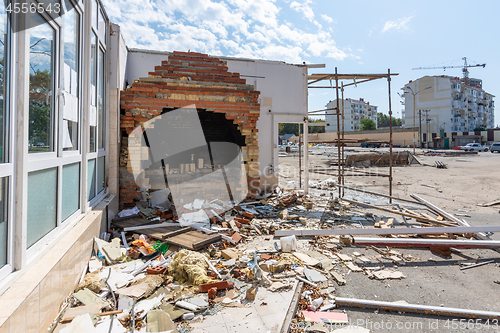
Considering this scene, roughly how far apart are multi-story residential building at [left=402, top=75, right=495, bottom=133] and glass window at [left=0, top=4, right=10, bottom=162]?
62.1 meters

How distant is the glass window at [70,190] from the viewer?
358cm

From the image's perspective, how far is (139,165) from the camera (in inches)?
280

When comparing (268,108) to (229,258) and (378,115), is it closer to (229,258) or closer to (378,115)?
(229,258)

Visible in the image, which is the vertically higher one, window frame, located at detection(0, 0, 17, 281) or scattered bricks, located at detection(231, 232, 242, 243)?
window frame, located at detection(0, 0, 17, 281)

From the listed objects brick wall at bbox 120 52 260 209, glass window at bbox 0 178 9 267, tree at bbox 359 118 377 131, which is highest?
tree at bbox 359 118 377 131

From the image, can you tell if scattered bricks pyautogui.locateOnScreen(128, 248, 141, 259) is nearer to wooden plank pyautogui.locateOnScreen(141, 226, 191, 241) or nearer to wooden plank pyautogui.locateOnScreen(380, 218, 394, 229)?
wooden plank pyautogui.locateOnScreen(141, 226, 191, 241)

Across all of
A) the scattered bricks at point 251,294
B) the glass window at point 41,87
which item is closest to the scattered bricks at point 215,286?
the scattered bricks at point 251,294

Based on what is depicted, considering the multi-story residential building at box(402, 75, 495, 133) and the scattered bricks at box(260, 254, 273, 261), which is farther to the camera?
the multi-story residential building at box(402, 75, 495, 133)

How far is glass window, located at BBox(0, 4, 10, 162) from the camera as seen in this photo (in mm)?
2121

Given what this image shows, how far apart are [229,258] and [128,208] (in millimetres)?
3664

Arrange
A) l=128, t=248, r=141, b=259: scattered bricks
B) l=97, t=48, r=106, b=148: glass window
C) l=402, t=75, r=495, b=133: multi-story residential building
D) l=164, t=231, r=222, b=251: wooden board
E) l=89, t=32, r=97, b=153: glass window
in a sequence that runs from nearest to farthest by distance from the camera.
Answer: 1. l=128, t=248, r=141, b=259: scattered bricks
2. l=164, t=231, r=222, b=251: wooden board
3. l=89, t=32, r=97, b=153: glass window
4. l=97, t=48, r=106, b=148: glass window
5. l=402, t=75, r=495, b=133: multi-story residential building

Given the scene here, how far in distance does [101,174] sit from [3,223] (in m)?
3.72

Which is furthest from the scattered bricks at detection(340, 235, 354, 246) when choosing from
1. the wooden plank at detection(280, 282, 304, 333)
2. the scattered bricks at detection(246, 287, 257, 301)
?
the scattered bricks at detection(246, 287, 257, 301)

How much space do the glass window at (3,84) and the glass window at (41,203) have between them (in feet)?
1.73
